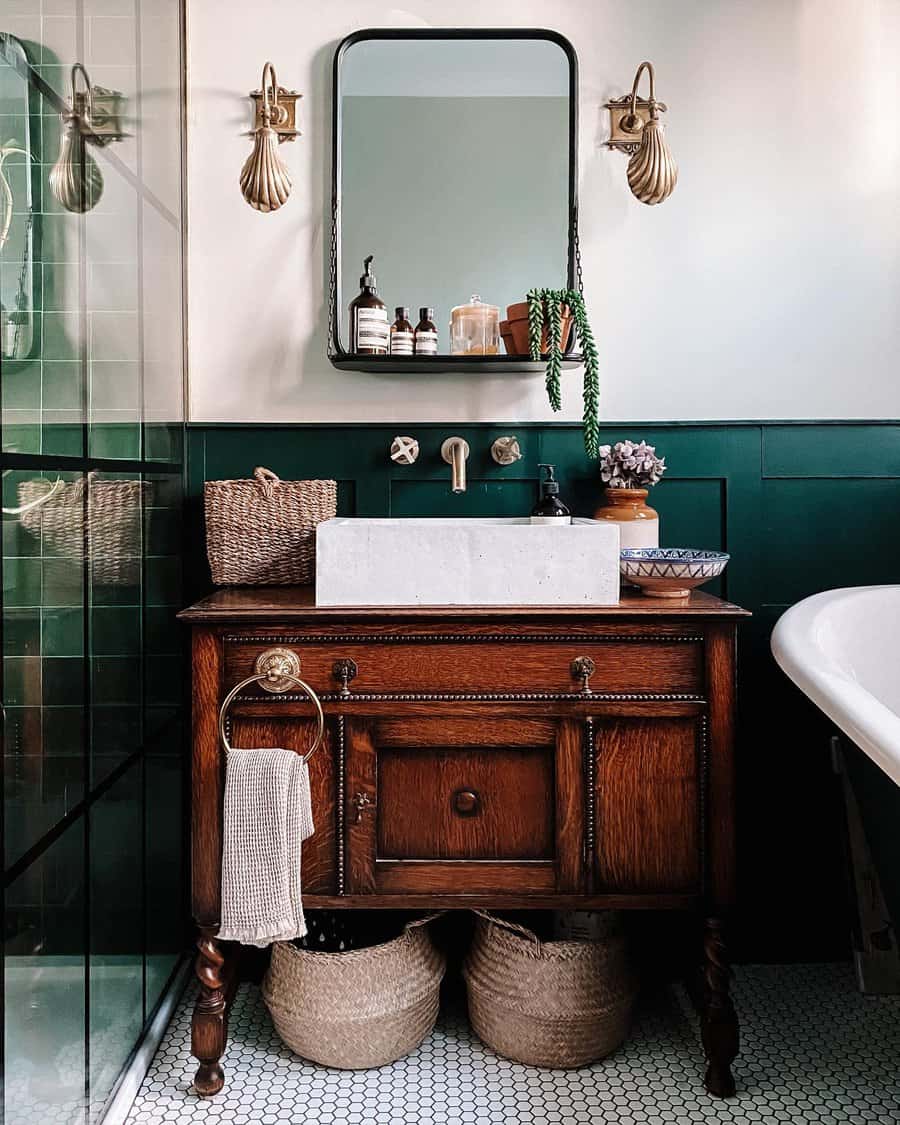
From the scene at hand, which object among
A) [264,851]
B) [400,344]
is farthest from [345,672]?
[400,344]

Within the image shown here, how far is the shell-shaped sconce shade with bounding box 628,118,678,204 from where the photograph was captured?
196 centimetres

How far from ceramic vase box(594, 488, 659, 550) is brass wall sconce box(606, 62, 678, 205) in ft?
2.06

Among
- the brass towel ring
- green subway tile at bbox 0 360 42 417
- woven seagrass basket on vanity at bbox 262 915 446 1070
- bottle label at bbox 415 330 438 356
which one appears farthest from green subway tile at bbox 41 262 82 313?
woven seagrass basket on vanity at bbox 262 915 446 1070

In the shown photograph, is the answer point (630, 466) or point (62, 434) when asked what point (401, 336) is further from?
point (62, 434)

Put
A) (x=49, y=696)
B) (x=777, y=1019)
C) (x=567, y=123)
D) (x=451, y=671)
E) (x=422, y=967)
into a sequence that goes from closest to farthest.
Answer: (x=49, y=696) < (x=451, y=671) < (x=422, y=967) < (x=777, y=1019) < (x=567, y=123)

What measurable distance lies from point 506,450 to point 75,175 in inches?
40.5

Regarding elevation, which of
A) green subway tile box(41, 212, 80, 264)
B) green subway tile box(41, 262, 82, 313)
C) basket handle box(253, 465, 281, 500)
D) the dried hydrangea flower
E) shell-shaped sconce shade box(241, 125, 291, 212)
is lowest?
basket handle box(253, 465, 281, 500)

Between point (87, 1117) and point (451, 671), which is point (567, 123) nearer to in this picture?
point (451, 671)

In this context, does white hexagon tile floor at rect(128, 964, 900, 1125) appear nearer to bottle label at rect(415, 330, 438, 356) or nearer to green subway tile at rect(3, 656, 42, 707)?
green subway tile at rect(3, 656, 42, 707)

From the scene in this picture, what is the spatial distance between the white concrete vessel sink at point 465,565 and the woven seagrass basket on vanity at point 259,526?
268 millimetres

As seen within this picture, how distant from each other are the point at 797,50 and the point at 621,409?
2.94ft

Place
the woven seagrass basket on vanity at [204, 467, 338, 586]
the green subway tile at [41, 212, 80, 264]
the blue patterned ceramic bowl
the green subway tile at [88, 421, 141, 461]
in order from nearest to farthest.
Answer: the green subway tile at [41, 212, 80, 264]
the green subway tile at [88, 421, 141, 461]
the blue patterned ceramic bowl
the woven seagrass basket on vanity at [204, 467, 338, 586]

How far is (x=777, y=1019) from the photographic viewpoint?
1.94m

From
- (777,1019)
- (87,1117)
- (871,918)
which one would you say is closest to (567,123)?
(871,918)
